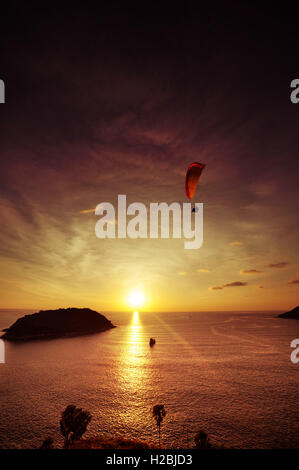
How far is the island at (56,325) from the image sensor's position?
140750mm

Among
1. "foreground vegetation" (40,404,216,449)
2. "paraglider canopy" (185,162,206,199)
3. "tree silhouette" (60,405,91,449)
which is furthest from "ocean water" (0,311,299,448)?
"paraglider canopy" (185,162,206,199)

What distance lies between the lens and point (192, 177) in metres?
36.3

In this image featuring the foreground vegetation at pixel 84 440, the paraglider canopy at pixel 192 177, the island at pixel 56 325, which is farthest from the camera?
the island at pixel 56 325

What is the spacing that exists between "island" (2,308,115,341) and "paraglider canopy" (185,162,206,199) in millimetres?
146099

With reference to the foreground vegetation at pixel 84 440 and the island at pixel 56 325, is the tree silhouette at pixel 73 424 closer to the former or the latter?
the foreground vegetation at pixel 84 440

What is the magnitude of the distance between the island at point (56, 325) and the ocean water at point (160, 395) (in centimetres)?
5514

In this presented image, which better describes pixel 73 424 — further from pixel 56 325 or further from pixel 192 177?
pixel 56 325

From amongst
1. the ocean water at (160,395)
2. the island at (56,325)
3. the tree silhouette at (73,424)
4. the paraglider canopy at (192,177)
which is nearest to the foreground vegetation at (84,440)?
the tree silhouette at (73,424)

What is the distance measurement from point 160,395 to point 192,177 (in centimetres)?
4948

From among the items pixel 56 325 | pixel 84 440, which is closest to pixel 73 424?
pixel 84 440

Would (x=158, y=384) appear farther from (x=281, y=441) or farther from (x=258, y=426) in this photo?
(x=281, y=441)
